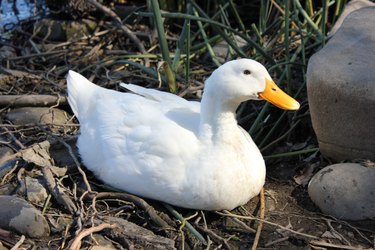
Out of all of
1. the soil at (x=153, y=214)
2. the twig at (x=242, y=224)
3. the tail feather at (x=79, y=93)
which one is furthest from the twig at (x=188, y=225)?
the tail feather at (x=79, y=93)

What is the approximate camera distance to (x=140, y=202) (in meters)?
3.71

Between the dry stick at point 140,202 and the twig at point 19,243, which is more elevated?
the twig at point 19,243

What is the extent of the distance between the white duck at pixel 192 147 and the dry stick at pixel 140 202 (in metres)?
0.04

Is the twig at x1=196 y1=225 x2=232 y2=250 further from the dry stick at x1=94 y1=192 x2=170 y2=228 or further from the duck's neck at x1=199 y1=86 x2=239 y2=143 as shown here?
the duck's neck at x1=199 y1=86 x2=239 y2=143

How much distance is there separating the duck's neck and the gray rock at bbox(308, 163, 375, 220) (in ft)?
2.09

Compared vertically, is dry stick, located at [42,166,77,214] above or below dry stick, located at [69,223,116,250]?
below

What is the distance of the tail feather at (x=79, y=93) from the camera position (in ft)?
14.2

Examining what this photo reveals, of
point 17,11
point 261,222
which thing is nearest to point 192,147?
point 261,222

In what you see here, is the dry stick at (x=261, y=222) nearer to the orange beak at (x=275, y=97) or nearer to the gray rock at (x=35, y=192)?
the orange beak at (x=275, y=97)

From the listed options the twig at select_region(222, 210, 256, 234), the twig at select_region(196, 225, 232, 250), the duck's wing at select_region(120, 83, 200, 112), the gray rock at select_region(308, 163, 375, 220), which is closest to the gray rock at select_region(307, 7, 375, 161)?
the gray rock at select_region(308, 163, 375, 220)

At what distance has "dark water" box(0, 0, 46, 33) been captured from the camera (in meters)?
7.06

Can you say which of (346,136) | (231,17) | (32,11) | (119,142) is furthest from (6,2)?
(346,136)

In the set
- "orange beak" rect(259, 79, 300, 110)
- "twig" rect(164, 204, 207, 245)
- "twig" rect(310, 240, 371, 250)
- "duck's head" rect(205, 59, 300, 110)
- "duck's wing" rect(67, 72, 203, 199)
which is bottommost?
"twig" rect(310, 240, 371, 250)

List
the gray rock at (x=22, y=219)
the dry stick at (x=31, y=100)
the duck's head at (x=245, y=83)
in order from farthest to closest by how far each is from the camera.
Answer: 1. the dry stick at (x=31, y=100)
2. the duck's head at (x=245, y=83)
3. the gray rock at (x=22, y=219)
